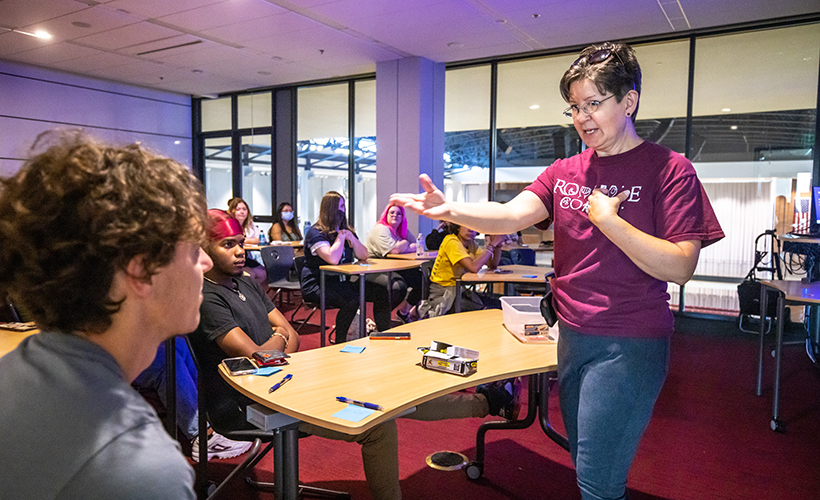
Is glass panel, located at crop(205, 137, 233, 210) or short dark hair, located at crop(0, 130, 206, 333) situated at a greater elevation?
glass panel, located at crop(205, 137, 233, 210)

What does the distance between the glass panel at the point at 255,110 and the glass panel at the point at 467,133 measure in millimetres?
3389

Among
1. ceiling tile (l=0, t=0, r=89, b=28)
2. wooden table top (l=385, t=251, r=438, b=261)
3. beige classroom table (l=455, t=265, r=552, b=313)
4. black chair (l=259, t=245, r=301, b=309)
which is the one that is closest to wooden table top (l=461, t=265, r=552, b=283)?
beige classroom table (l=455, t=265, r=552, b=313)

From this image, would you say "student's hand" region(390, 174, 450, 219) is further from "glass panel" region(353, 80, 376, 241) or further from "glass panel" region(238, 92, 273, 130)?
"glass panel" region(238, 92, 273, 130)

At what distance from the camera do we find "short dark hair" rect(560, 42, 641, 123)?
1.40 metres

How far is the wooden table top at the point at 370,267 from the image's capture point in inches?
177

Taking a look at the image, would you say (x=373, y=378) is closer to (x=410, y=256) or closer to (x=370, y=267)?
(x=370, y=267)

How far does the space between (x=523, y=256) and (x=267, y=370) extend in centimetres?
451

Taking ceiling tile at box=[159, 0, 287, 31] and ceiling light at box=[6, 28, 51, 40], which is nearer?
ceiling tile at box=[159, 0, 287, 31]

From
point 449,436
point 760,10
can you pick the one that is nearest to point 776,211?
point 760,10

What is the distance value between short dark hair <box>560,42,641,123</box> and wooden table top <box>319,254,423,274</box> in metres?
3.16

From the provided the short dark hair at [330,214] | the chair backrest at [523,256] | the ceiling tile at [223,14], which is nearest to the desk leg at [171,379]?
the short dark hair at [330,214]

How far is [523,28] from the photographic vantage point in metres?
6.03

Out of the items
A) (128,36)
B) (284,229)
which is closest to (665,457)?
(284,229)

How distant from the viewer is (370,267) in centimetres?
471
